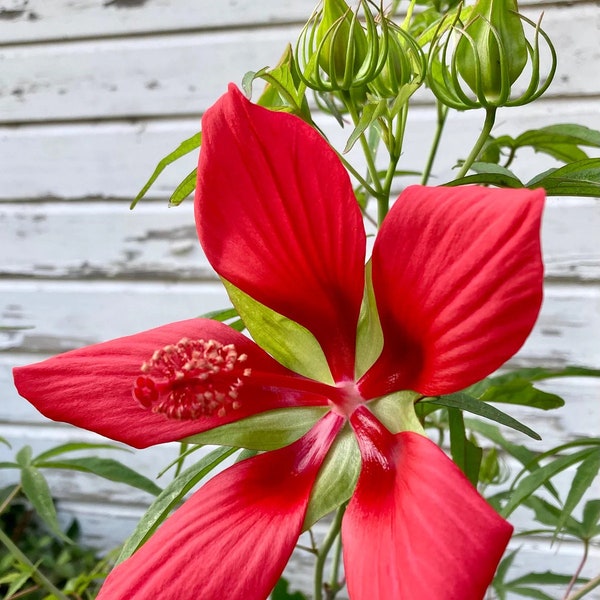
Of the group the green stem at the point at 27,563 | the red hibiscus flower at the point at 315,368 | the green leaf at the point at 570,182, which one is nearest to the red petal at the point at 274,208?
the red hibiscus flower at the point at 315,368

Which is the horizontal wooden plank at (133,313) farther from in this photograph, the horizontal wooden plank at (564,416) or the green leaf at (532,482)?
the green leaf at (532,482)

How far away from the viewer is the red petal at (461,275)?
21 cm

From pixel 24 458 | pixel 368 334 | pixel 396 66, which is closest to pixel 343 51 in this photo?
pixel 396 66

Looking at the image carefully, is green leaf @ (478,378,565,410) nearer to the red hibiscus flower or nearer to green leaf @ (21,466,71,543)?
the red hibiscus flower

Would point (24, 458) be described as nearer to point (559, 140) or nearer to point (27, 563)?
point (27, 563)

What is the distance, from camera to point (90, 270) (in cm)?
114

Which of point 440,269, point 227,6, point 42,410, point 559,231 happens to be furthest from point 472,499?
point 227,6

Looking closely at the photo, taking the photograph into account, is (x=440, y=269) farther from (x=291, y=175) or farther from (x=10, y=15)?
(x=10, y=15)

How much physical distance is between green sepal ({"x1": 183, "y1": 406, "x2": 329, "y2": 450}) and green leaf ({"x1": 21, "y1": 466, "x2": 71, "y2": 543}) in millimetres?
307

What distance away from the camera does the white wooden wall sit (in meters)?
0.93

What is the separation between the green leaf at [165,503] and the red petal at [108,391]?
47mm

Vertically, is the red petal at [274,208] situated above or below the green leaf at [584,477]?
above

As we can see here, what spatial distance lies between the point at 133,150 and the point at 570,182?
0.88m

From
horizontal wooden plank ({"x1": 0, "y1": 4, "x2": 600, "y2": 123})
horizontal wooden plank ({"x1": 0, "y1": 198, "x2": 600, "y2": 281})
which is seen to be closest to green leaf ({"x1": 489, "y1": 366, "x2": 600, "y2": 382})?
horizontal wooden plank ({"x1": 0, "y1": 4, "x2": 600, "y2": 123})
